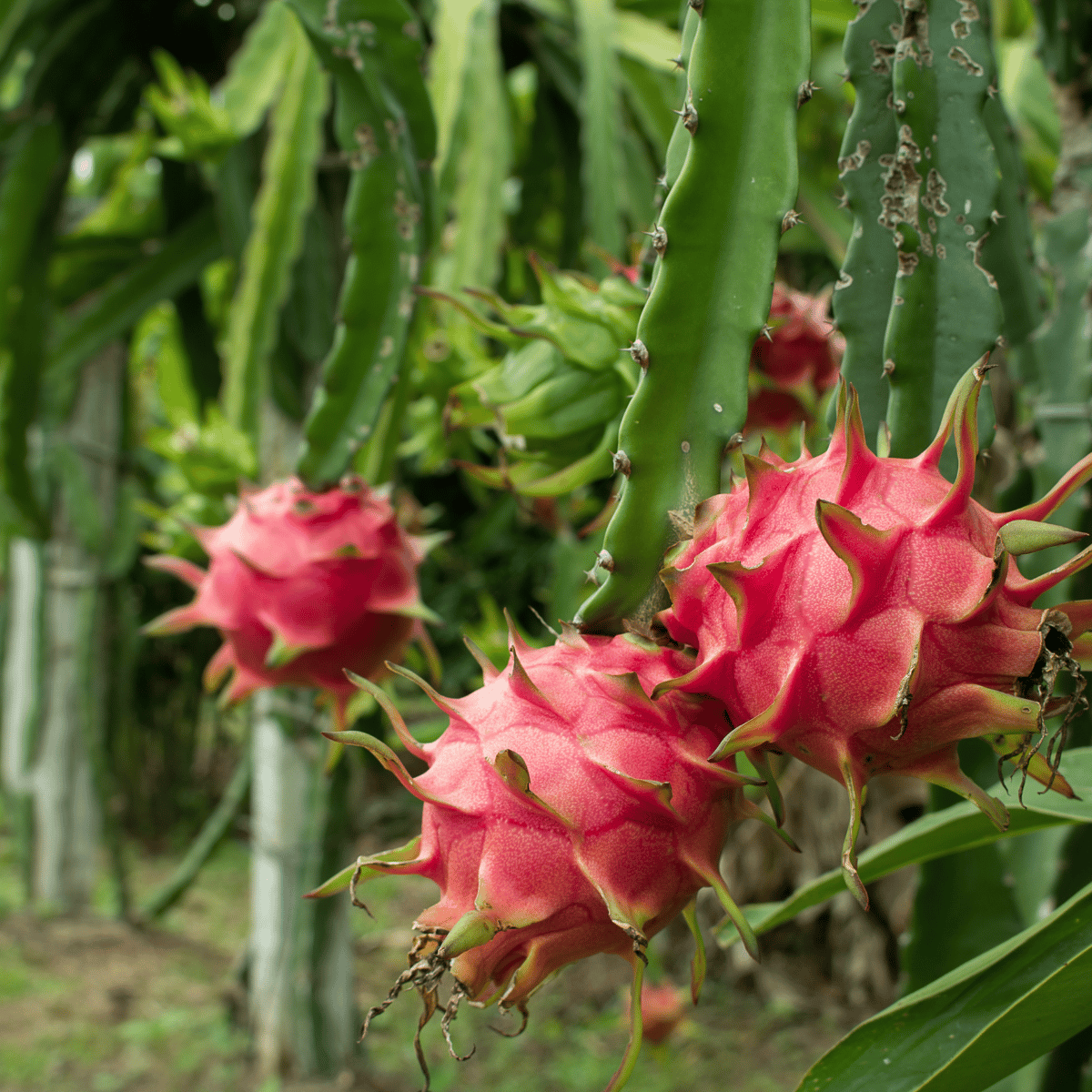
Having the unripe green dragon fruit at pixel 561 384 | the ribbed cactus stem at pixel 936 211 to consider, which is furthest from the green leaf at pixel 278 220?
the ribbed cactus stem at pixel 936 211

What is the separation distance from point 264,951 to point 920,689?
1789mm

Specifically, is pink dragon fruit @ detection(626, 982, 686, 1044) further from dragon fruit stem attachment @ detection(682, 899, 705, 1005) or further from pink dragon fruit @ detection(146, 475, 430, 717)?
dragon fruit stem attachment @ detection(682, 899, 705, 1005)

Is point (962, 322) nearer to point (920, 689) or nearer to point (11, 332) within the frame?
point (920, 689)

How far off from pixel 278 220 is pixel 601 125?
0.44 metres

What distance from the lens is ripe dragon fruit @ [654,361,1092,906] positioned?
1.32 ft

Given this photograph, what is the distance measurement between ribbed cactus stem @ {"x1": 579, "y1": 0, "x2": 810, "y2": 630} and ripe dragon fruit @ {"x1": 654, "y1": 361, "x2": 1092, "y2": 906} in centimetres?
7

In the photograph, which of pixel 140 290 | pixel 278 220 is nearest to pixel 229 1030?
pixel 140 290

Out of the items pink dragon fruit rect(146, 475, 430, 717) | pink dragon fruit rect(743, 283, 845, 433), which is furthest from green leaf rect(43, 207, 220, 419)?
pink dragon fruit rect(743, 283, 845, 433)

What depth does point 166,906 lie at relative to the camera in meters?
1.78

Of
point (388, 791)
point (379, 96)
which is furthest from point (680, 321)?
point (388, 791)

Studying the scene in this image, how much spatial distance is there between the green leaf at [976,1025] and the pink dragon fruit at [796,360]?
525 millimetres

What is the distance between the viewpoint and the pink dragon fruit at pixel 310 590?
2.62ft

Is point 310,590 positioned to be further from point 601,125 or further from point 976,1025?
point 601,125

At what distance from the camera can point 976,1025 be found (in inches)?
20.2
